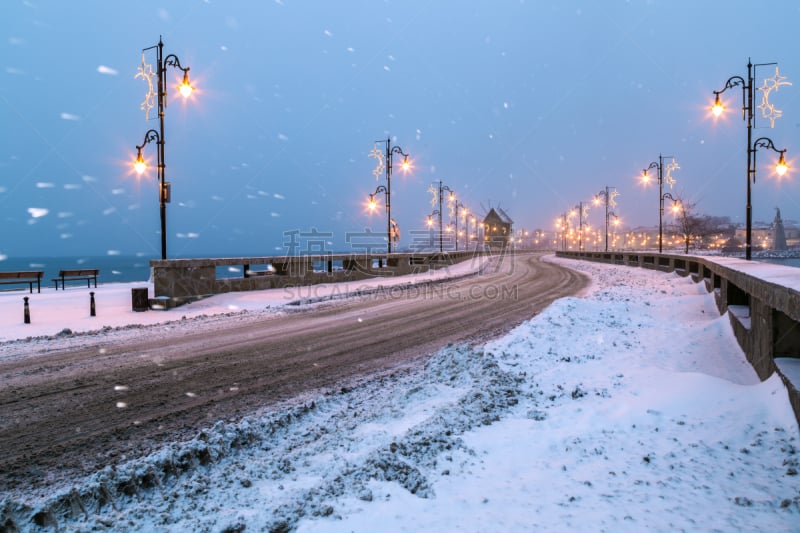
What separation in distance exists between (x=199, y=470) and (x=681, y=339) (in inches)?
329

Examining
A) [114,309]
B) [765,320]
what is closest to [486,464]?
[765,320]

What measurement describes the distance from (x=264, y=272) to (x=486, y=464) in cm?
1891

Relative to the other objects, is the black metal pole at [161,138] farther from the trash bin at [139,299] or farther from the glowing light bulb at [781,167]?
the glowing light bulb at [781,167]

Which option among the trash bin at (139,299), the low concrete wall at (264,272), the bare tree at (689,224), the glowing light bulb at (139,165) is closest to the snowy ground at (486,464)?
the trash bin at (139,299)

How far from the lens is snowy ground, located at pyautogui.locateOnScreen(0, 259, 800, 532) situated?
3.37m

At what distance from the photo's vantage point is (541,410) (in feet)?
18.5

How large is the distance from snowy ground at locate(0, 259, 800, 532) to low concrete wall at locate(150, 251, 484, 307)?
11429 millimetres

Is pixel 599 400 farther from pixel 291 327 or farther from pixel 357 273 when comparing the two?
pixel 357 273

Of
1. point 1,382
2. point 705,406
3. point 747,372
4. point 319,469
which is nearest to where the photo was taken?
point 319,469

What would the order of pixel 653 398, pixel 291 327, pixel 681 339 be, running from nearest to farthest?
pixel 653 398, pixel 681 339, pixel 291 327

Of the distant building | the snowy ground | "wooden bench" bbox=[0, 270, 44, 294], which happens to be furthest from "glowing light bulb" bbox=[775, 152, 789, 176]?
the distant building

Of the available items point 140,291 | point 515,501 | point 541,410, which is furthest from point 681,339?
point 140,291

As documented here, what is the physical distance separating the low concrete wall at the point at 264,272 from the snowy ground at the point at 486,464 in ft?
37.5

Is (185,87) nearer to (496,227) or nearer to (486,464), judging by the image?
(486,464)
